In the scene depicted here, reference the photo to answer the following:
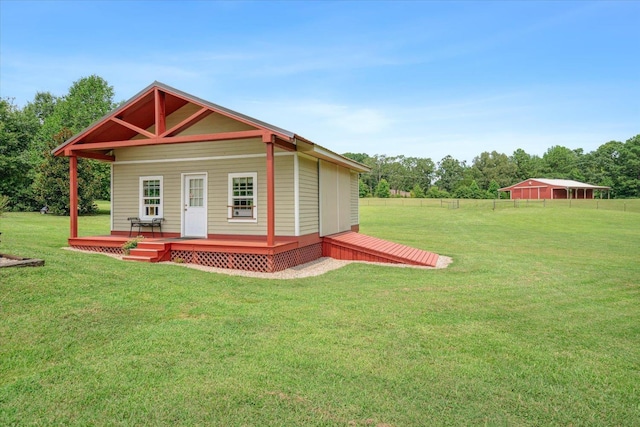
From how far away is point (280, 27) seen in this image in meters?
16.9

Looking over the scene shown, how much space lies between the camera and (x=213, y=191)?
11.2 m

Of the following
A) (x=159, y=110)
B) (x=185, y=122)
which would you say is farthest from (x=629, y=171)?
Result: (x=159, y=110)

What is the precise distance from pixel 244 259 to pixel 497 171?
76.1 metres

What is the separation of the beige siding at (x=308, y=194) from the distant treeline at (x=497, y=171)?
4606 cm

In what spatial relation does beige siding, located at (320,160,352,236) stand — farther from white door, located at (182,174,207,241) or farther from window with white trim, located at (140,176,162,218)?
window with white trim, located at (140,176,162,218)

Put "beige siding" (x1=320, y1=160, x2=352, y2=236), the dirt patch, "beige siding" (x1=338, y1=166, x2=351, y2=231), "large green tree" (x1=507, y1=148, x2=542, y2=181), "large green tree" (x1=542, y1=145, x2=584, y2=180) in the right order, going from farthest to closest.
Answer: "large green tree" (x1=507, y1=148, x2=542, y2=181), "large green tree" (x1=542, y1=145, x2=584, y2=180), "beige siding" (x1=338, y1=166, x2=351, y2=231), "beige siding" (x1=320, y1=160, x2=352, y2=236), the dirt patch

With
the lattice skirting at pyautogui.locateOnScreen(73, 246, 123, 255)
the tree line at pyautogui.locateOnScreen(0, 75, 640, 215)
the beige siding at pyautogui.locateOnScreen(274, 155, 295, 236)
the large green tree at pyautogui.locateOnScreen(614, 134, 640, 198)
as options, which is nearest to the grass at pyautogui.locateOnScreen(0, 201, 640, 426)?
the beige siding at pyautogui.locateOnScreen(274, 155, 295, 236)

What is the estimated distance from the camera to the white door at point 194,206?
11.4 metres

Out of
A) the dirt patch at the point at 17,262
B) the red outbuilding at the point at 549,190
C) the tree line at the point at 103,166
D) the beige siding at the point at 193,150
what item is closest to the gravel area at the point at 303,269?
the dirt patch at the point at 17,262

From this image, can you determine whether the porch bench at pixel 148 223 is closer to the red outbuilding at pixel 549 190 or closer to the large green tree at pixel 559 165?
the red outbuilding at pixel 549 190

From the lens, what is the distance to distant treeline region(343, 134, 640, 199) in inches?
2549

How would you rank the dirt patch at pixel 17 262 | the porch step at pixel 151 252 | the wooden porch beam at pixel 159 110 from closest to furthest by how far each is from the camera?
the dirt patch at pixel 17 262 < the porch step at pixel 151 252 < the wooden porch beam at pixel 159 110

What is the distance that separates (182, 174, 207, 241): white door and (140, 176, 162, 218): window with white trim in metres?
0.95

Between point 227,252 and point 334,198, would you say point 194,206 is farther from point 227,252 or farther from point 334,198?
point 334,198
